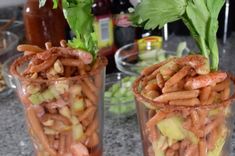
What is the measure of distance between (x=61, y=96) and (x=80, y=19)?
111 millimetres

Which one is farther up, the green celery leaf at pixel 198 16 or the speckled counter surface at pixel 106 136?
the green celery leaf at pixel 198 16

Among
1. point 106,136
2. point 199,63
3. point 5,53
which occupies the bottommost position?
point 106,136

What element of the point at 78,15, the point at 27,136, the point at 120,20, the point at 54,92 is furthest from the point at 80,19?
the point at 120,20

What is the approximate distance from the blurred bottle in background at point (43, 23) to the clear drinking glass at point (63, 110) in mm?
427

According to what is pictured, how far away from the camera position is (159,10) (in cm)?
56

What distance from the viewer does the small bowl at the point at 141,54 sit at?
1088mm

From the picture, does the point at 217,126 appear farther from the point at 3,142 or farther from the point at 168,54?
the point at 168,54

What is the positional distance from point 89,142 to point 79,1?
22 centimetres

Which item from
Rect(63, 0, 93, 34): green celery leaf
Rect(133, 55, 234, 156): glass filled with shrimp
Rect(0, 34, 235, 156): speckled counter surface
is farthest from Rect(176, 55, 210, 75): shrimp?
Rect(0, 34, 235, 156): speckled counter surface

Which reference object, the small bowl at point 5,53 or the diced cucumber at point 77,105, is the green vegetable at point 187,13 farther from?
the small bowl at point 5,53

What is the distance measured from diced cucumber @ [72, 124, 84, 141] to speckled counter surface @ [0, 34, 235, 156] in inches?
5.8


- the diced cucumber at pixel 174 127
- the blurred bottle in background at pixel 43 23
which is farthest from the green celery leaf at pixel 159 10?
the blurred bottle in background at pixel 43 23

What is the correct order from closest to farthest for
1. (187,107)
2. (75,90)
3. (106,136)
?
(187,107) < (75,90) < (106,136)

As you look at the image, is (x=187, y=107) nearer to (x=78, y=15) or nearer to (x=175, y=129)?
(x=175, y=129)
